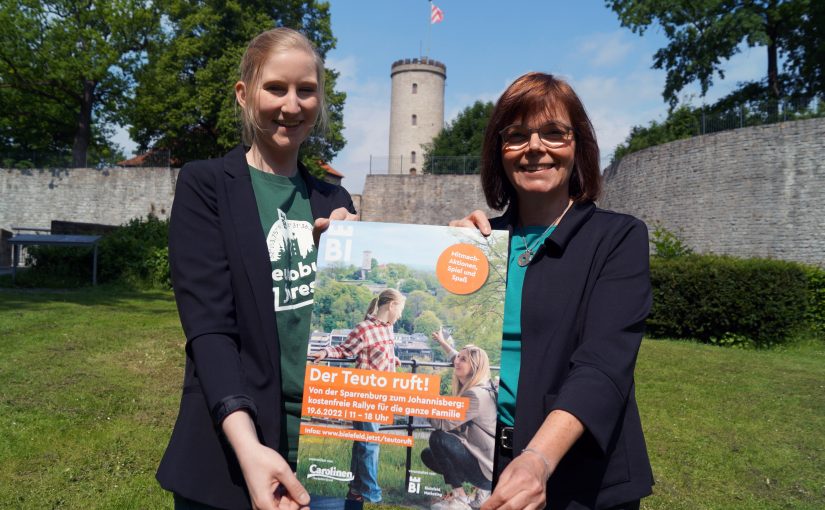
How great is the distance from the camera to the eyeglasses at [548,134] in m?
1.80

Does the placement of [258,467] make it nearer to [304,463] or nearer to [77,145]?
[304,463]

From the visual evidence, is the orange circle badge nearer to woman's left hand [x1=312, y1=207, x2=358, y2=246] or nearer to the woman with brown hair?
the woman with brown hair

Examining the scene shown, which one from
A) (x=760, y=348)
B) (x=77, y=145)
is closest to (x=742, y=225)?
(x=760, y=348)

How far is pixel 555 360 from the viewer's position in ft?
5.17

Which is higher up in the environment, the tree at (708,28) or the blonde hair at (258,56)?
the tree at (708,28)

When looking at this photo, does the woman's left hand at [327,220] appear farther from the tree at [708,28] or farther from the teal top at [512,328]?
the tree at [708,28]

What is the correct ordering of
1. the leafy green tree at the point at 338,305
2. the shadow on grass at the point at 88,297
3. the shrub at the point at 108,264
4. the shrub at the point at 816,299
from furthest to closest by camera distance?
1. the shrub at the point at 108,264
2. the shrub at the point at 816,299
3. the shadow on grass at the point at 88,297
4. the leafy green tree at the point at 338,305

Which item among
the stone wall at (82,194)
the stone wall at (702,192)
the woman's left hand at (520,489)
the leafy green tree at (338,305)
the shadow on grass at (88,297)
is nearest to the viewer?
the woman's left hand at (520,489)

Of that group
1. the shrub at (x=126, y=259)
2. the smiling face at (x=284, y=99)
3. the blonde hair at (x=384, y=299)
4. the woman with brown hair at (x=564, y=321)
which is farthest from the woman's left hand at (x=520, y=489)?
the shrub at (x=126, y=259)

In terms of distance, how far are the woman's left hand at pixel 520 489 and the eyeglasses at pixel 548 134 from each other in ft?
2.77

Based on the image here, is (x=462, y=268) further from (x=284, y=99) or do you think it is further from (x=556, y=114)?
(x=284, y=99)

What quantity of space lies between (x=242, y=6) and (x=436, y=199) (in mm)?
13098

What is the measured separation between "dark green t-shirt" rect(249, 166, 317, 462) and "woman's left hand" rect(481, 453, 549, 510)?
1.86 feet

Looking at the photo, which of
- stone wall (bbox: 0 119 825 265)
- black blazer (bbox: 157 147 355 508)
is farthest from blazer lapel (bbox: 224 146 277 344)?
stone wall (bbox: 0 119 825 265)
